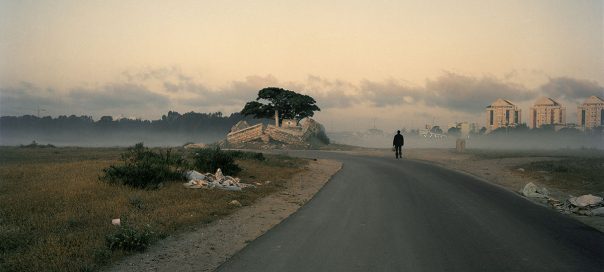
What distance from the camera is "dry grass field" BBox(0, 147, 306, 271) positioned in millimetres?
7387

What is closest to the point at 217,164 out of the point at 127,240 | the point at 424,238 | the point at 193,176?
the point at 193,176

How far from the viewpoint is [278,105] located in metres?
70.7

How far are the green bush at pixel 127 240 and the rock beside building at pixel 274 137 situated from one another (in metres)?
45.7

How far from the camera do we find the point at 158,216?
10695mm

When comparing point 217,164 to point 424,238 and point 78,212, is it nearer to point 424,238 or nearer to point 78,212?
point 78,212

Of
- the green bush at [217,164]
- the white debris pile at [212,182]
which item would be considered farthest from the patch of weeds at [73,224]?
the green bush at [217,164]

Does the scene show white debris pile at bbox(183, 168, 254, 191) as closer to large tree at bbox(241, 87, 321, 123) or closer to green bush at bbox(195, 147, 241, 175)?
green bush at bbox(195, 147, 241, 175)

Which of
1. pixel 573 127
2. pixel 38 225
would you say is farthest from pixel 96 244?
pixel 573 127

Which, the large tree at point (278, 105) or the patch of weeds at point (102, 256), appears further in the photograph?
the large tree at point (278, 105)

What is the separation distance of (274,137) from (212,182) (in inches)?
1622

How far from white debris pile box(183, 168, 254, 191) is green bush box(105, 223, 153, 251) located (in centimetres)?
719

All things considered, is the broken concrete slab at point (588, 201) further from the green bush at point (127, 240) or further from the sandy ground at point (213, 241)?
the green bush at point (127, 240)

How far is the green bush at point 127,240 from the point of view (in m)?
7.91

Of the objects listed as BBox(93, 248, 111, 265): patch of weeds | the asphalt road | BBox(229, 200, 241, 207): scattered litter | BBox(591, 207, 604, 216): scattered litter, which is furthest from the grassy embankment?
BBox(93, 248, 111, 265): patch of weeds
